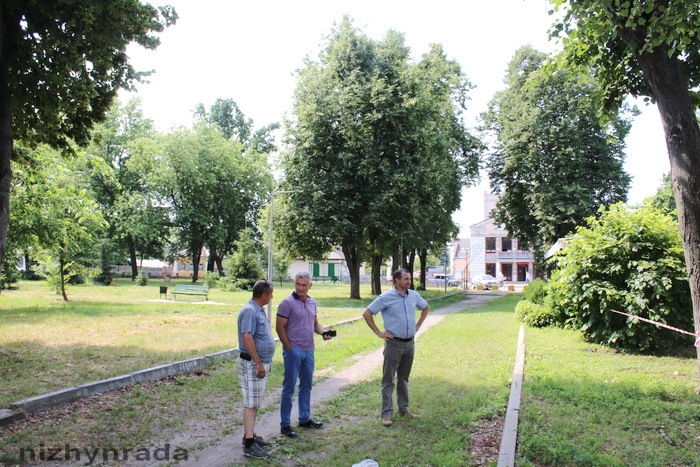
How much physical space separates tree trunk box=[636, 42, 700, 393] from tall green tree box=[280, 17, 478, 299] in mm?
18206

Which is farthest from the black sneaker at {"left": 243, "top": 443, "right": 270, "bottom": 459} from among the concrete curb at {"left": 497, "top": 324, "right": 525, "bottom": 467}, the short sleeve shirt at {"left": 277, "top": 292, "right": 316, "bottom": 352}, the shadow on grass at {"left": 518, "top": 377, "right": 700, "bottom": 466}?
the shadow on grass at {"left": 518, "top": 377, "right": 700, "bottom": 466}

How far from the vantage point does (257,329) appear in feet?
17.0

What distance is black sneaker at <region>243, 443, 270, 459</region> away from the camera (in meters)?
4.86

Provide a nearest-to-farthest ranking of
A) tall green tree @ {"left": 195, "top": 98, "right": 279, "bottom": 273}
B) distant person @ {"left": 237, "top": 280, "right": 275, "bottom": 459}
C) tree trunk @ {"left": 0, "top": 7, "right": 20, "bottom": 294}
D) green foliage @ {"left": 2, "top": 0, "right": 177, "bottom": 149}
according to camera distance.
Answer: distant person @ {"left": 237, "top": 280, "right": 275, "bottom": 459}
tree trunk @ {"left": 0, "top": 7, "right": 20, "bottom": 294}
green foliage @ {"left": 2, "top": 0, "right": 177, "bottom": 149}
tall green tree @ {"left": 195, "top": 98, "right": 279, "bottom": 273}

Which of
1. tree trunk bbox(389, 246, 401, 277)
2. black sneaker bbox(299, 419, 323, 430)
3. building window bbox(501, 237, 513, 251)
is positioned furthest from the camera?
building window bbox(501, 237, 513, 251)

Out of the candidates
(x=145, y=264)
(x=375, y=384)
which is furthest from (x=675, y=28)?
(x=145, y=264)

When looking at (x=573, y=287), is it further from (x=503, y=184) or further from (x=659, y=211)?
(x=503, y=184)

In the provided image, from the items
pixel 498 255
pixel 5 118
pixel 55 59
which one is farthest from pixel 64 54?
pixel 498 255

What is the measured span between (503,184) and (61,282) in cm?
2928

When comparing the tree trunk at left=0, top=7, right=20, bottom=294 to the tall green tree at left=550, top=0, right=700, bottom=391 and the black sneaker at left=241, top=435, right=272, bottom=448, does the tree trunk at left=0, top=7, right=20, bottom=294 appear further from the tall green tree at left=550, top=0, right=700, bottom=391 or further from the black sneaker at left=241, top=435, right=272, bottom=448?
the tall green tree at left=550, top=0, right=700, bottom=391

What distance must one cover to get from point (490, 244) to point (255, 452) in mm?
72143

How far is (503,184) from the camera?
36.2 meters

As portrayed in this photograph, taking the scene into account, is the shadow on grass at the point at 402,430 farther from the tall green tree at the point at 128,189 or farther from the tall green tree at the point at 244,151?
the tall green tree at the point at 128,189

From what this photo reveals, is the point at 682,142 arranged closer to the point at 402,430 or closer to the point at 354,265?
the point at 402,430
